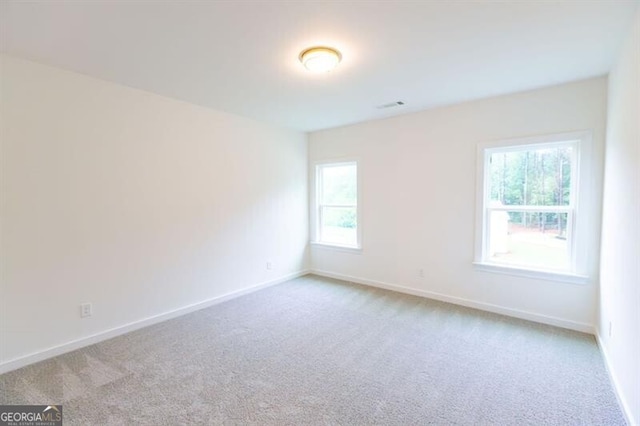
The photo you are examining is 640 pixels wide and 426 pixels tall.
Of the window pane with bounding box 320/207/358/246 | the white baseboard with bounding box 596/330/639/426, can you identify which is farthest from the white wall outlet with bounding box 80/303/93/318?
the white baseboard with bounding box 596/330/639/426

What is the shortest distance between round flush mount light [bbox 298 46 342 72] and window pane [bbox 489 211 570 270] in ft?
8.41

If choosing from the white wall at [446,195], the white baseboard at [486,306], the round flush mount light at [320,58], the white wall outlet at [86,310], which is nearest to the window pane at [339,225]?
the white wall at [446,195]

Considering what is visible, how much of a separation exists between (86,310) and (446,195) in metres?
4.11

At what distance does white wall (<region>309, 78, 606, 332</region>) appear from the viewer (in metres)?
3.03

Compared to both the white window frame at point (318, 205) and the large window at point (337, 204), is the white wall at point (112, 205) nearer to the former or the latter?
the white window frame at point (318, 205)

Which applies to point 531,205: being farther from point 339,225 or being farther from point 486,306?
point 339,225

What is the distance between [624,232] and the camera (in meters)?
2.02

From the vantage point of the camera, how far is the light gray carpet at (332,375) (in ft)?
6.33

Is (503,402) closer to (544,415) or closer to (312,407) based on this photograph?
(544,415)

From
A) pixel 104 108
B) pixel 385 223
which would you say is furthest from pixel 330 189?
pixel 104 108

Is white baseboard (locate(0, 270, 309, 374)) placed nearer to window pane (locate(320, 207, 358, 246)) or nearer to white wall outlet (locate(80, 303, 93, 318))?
white wall outlet (locate(80, 303, 93, 318))

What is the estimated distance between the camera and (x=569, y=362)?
8.14ft

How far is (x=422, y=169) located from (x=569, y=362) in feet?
8.16

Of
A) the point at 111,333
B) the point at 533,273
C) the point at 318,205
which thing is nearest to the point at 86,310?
the point at 111,333
